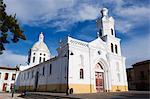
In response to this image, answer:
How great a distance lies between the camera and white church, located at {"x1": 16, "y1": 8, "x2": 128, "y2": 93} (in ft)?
81.3

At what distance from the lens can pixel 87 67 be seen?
26.5 meters

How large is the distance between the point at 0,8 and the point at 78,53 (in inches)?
557

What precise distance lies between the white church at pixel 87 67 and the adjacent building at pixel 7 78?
11.2m

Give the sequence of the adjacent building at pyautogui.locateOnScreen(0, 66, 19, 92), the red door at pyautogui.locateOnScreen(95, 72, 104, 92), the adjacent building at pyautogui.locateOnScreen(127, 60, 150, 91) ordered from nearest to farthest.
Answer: the red door at pyautogui.locateOnScreen(95, 72, 104, 92) → the adjacent building at pyautogui.locateOnScreen(127, 60, 150, 91) → the adjacent building at pyautogui.locateOnScreen(0, 66, 19, 92)

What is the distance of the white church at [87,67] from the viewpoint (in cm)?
2477

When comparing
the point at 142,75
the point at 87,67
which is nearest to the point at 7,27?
the point at 87,67

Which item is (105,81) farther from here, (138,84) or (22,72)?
(22,72)

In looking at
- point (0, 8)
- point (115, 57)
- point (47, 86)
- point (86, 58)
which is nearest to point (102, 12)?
point (115, 57)

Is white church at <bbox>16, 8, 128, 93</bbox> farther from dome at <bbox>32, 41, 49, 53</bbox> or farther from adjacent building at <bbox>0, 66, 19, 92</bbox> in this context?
dome at <bbox>32, 41, 49, 53</bbox>

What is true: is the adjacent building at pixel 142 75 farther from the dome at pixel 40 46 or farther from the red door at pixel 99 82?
the dome at pixel 40 46

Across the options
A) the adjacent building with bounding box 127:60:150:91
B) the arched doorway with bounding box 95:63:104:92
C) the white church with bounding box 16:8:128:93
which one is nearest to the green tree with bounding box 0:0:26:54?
the white church with bounding box 16:8:128:93

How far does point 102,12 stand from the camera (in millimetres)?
34781

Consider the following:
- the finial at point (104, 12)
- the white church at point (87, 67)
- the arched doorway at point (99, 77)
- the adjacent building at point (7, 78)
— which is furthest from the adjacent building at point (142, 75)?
the adjacent building at point (7, 78)

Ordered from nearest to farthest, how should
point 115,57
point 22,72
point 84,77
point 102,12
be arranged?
point 84,77 < point 115,57 < point 102,12 < point 22,72
